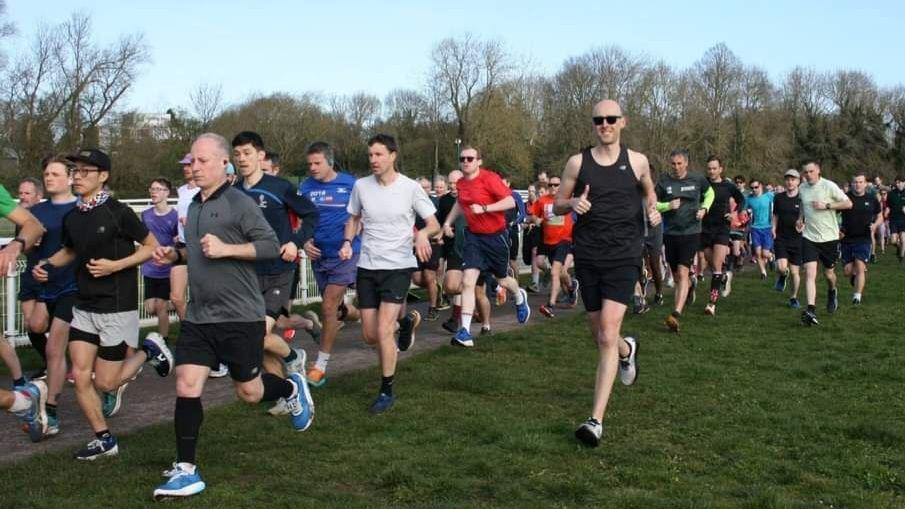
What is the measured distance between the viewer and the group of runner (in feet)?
17.0

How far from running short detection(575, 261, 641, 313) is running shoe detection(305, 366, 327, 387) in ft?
9.16

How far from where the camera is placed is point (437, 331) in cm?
1169

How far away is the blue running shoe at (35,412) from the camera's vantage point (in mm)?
6164

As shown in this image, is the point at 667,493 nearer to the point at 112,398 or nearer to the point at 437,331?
the point at 112,398

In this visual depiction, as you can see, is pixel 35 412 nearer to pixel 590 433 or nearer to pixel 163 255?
pixel 163 255

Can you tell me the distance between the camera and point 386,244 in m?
7.24

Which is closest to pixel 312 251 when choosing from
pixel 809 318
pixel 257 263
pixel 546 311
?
pixel 257 263

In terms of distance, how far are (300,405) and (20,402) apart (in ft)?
6.03

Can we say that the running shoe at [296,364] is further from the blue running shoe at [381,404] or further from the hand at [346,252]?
the hand at [346,252]

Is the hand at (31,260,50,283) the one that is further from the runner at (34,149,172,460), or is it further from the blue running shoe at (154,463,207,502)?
the blue running shoe at (154,463,207,502)

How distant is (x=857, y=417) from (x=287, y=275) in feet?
14.6

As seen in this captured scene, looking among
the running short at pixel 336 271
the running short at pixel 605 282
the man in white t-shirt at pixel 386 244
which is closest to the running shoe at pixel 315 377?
the running short at pixel 336 271

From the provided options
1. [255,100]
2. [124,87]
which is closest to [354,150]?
[255,100]

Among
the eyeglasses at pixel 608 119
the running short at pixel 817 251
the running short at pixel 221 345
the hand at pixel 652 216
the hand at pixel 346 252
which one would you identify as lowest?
the running short at pixel 817 251
